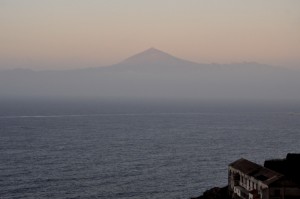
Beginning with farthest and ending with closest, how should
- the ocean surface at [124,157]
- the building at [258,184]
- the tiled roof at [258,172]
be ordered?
the ocean surface at [124,157] → the tiled roof at [258,172] → the building at [258,184]

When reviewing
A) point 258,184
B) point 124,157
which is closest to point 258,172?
point 258,184

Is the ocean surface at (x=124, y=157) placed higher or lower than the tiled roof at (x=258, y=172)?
lower

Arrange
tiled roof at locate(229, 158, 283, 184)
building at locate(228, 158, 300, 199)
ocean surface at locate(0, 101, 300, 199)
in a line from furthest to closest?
ocean surface at locate(0, 101, 300, 199) < tiled roof at locate(229, 158, 283, 184) < building at locate(228, 158, 300, 199)

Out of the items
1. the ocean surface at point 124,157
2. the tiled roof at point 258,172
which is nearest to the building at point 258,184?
the tiled roof at point 258,172

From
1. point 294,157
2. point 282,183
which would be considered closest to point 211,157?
point 294,157

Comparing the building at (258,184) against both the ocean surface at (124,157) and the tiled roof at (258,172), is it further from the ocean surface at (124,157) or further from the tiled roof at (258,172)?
the ocean surface at (124,157)

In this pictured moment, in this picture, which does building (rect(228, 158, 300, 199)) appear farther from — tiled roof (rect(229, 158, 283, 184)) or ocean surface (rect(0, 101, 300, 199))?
ocean surface (rect(0, 101, 300, 199))

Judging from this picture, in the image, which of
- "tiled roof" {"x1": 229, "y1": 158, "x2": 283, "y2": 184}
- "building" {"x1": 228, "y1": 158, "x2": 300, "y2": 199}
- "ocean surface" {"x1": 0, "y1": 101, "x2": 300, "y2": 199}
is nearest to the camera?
"building" {"x1": 228, "y1": 158, "x2": 300, "y2": 199}

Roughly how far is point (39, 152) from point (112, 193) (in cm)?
3381

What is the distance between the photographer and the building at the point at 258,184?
4816 centimetres

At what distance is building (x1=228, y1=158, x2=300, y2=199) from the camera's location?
48156 millimetres

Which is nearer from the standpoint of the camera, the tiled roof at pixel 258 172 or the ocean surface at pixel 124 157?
the tiled roof at pixel 258 172

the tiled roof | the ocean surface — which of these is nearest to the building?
the tiled roof

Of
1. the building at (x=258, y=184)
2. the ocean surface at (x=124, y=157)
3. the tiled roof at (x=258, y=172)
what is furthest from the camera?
the ocean surface at (x=124, y=157)
